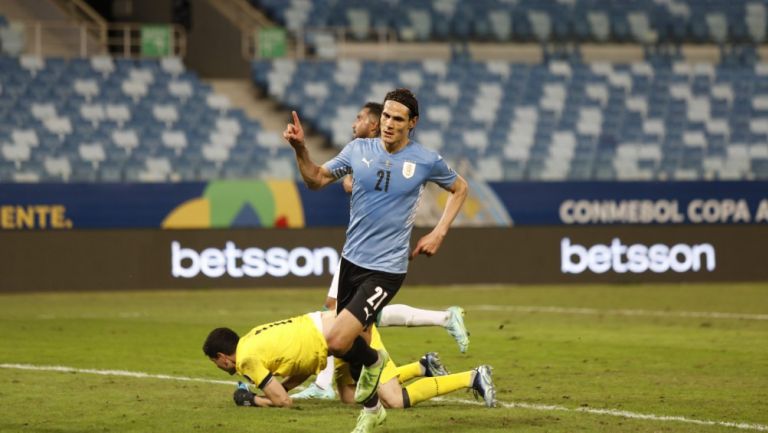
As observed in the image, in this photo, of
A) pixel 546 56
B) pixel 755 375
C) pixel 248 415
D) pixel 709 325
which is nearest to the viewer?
pixel 248 415

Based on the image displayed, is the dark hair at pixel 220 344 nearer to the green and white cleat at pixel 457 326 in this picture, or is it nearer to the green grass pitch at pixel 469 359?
the green grass pitch at pixel 469 359

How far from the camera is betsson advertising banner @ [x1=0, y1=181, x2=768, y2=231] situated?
2267 cm

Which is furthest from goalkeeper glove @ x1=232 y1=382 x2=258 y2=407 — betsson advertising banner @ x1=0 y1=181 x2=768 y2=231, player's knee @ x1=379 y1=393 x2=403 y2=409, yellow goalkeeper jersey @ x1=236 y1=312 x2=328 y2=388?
betsson advertising banner @ x1=0 y1=181 x2=768 y2=231

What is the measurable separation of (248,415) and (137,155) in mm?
16068

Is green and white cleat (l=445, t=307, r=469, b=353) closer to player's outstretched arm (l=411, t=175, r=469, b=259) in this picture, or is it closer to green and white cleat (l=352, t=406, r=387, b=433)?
player's outstretched arm (l=411, t=175, r=469, b=259)

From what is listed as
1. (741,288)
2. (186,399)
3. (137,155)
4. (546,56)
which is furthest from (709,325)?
(546,56)

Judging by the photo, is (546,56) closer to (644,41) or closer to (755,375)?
(644,41)

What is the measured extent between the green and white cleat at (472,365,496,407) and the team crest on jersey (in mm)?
1611

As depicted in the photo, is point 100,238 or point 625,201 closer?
point 100,238

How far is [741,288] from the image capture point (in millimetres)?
23812

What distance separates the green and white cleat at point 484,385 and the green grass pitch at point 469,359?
10cm

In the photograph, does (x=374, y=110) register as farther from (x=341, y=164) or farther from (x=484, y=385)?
(x=484, y=385)

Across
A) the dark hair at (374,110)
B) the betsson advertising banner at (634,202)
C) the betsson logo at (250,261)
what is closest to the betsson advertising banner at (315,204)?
the betsson advertising banner at (634,202)

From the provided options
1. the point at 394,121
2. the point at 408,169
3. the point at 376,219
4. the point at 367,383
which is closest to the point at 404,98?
the point at 394,121
